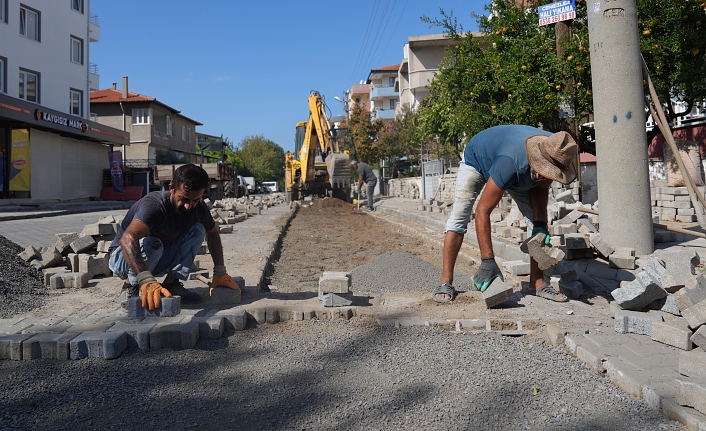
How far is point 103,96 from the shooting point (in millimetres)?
39281

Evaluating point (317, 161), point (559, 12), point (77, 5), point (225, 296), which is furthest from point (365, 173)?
point (77, 5)

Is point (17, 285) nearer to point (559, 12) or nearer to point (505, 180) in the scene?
point (505, 180)

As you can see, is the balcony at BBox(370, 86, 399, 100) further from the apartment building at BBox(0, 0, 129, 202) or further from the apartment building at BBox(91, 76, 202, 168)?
the apartment building at BBox(0, 0, 129, 202)

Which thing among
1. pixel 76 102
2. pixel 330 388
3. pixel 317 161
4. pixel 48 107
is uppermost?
pixel 76 102

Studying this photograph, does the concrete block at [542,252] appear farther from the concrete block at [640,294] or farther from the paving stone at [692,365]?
the paving stone at [692,365]

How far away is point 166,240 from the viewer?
4.43 meters

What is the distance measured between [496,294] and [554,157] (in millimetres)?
1051

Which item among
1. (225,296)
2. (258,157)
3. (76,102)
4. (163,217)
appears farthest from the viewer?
(258,157)

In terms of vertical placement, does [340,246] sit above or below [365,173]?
below

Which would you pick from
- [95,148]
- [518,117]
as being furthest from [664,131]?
[95,148]

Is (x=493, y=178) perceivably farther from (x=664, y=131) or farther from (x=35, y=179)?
(x=35, y=179)

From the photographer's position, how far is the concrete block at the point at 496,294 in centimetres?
392

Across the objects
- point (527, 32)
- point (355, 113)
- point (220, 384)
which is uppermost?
point (355, 113)

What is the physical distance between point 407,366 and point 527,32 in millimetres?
9583
